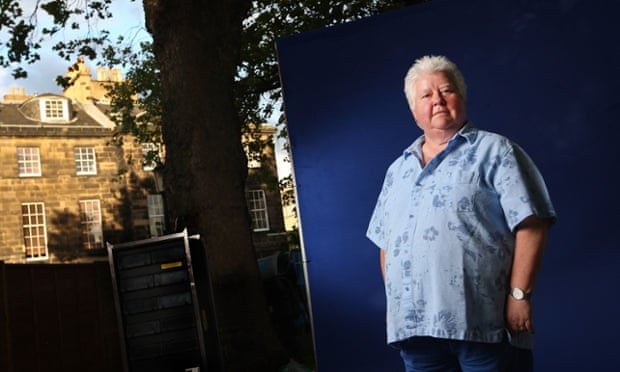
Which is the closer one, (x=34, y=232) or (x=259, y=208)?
(x=34, y=232)

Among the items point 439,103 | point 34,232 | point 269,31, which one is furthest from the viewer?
point 34,232

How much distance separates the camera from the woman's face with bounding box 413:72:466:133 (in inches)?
129

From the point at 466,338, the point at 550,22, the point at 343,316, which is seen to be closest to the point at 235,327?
the point at 343,316

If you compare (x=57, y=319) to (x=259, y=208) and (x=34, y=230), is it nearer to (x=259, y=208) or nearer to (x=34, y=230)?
(x=34, y=230)

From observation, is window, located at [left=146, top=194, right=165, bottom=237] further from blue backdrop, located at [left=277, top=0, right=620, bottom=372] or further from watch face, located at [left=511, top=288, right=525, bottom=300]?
watch face, located at [left=511, top=288, right=525, bottom=300]

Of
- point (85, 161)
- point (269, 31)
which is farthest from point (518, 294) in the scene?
point (85, 161)

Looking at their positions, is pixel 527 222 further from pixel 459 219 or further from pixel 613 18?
pixel 613 18

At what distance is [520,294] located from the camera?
289cm

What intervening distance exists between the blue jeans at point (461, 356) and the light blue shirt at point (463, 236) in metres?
0.05

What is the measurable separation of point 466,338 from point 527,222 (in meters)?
0.51

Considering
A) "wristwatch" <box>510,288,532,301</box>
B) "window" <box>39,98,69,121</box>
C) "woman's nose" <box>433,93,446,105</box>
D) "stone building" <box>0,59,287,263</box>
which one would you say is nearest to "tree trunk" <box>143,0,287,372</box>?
"woman's nose" <box>433,93,446,105</box>

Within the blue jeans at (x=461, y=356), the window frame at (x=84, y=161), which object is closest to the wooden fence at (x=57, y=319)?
the blue jeans at (x=461, y=356)

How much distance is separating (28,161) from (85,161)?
2.43 meters

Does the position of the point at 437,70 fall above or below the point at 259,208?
below
